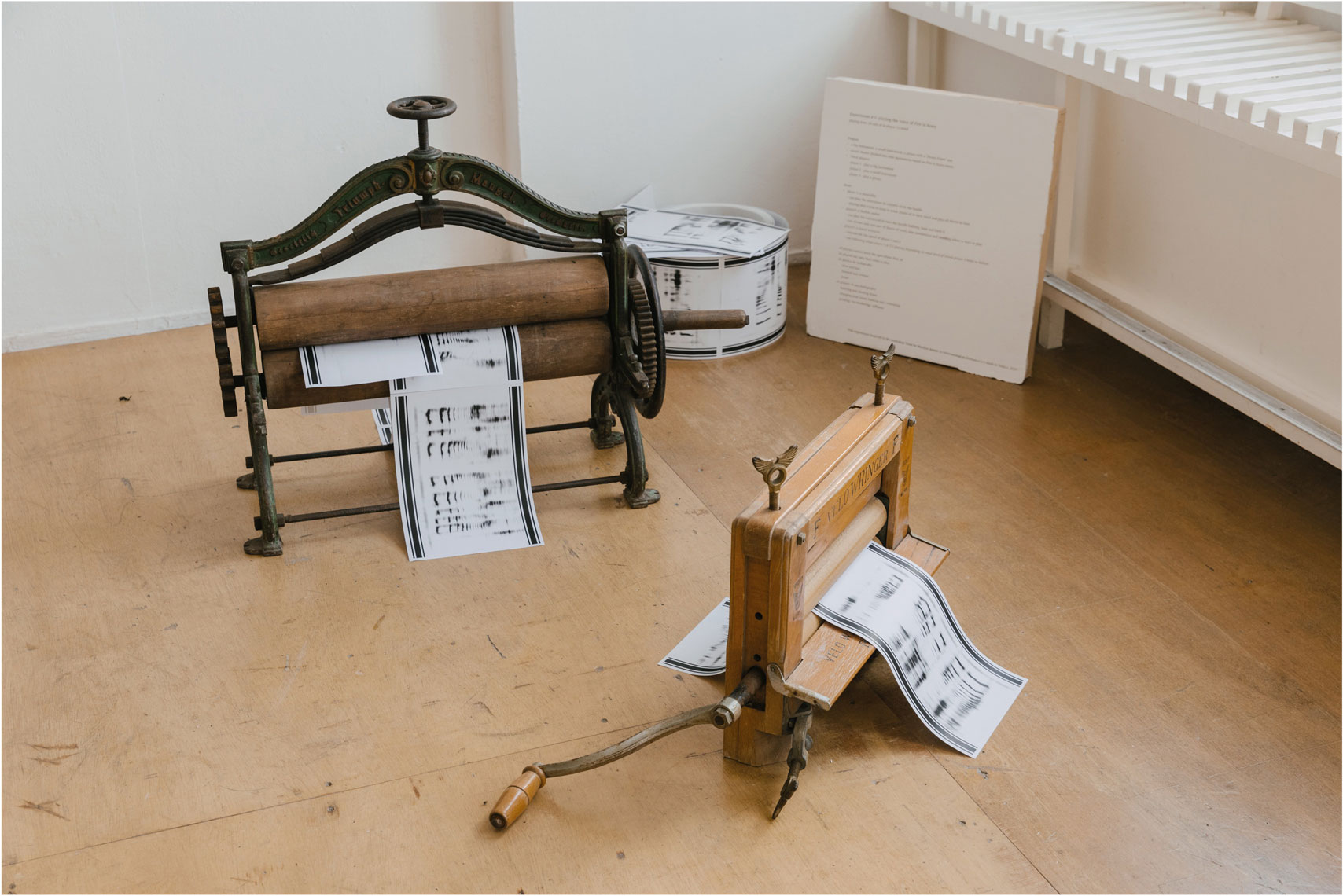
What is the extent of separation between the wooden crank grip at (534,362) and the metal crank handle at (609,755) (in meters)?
0.95

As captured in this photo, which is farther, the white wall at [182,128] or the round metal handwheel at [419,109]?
the white wall at [182,128]

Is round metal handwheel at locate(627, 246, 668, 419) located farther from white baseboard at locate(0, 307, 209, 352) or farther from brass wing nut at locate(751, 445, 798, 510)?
white baseboard at locate(0, 307, 209, 352)

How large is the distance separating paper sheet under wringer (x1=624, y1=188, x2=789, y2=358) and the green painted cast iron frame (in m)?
0.64

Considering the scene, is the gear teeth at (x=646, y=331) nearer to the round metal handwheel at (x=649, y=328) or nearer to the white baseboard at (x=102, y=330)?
the round metal handwheel at (x=649, y=328)

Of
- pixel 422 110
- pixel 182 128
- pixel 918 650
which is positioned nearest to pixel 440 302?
pixel 422 110

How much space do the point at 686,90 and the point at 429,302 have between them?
158 cm

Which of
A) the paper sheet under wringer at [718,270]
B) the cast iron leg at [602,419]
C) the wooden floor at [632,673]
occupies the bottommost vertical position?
the wooden floor at [632,673]

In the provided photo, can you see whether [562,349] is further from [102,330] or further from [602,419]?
[102,330]

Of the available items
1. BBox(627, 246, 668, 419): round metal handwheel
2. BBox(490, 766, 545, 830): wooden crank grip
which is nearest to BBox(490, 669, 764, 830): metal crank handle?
BBox(490, 766, 545, 830): wooden crank grip

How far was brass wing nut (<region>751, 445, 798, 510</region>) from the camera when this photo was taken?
183 centimetres

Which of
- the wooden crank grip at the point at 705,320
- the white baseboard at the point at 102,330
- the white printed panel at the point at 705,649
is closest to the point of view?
the white printed panel at the point at 705,649

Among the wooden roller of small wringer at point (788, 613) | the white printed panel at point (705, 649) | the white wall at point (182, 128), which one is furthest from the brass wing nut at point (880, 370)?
the white wall at point (182, 128)

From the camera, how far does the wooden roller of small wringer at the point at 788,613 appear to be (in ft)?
6.09

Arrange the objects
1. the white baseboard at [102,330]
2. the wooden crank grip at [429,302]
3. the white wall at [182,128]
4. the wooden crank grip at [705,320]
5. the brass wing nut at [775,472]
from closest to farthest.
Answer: the brass wing nut at [775,472], the wooden crank grip at [429,302], the wooden crank grip at [705,320], the white wall at [182,128], the white baseboard at [102,330]
